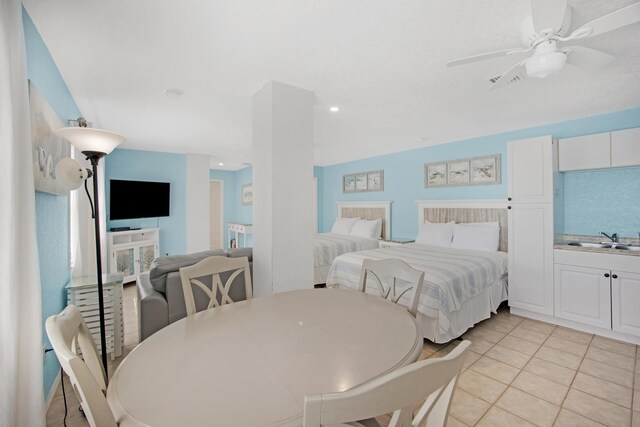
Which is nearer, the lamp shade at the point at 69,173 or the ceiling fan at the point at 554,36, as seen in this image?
the ceiling fan at the point at 554,36

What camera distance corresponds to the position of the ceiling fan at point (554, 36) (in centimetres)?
126

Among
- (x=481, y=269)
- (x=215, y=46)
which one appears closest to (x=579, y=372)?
(x=481, y=269)

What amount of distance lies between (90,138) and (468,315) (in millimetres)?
3473

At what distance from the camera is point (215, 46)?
1820 millimetres

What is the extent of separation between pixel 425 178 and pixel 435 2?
3.68 meters

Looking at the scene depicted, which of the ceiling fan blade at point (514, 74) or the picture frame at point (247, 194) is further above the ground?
the ceiling fan blade at point (514, 74)

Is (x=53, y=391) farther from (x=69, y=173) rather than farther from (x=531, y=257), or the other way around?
(x=531, y=257)

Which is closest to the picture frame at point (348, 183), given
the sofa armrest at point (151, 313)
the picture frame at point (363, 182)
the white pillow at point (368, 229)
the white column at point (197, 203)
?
the picture frame at point (363, 182)

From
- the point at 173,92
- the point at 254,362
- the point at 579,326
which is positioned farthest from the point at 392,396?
the point at 579,326

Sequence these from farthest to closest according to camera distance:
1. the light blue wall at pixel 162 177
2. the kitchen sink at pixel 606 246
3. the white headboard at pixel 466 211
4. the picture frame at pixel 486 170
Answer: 1. the light blue wall at pixel 162 177
2. the picture frame at pixel 486 170
3. the white headboard at pixel 466 211
4. the kitchen sink at pixel 606 246

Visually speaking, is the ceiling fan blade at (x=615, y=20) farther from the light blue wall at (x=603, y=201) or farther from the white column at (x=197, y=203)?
the white column at (x=197, y=203)

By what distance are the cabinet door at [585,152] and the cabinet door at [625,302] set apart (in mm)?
1201

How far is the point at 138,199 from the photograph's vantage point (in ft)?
16.2

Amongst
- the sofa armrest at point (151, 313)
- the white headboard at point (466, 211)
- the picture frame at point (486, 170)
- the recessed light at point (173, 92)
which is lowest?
the sofa armrest at point (151, 313)
